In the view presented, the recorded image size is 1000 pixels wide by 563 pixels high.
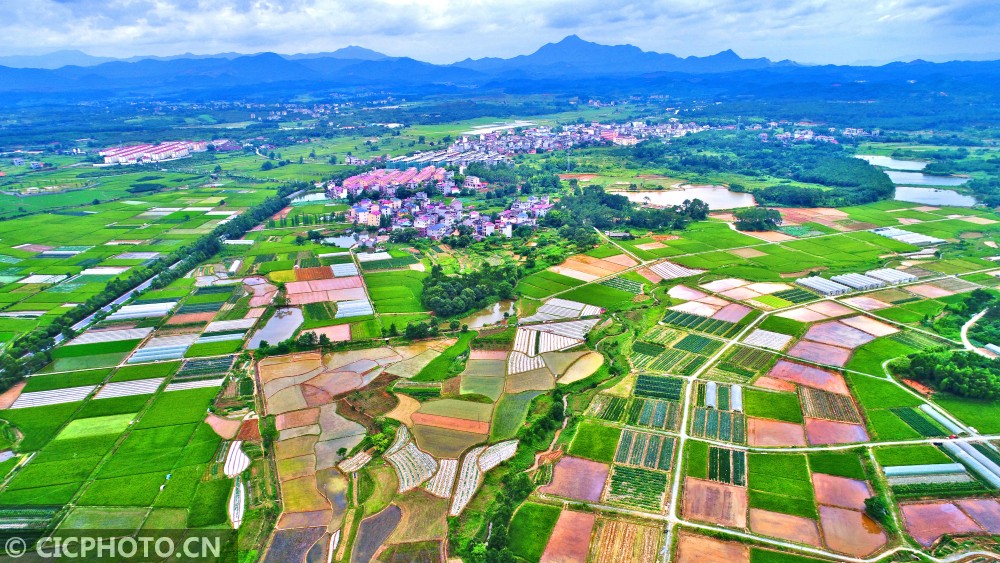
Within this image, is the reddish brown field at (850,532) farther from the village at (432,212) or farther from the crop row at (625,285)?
the village at (432,212)

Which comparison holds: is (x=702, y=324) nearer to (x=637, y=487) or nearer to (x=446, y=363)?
(x=446, y=363)

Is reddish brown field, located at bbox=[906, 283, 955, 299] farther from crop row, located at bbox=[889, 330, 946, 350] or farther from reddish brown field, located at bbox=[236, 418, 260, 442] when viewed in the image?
Result: reddish brown field, located at bbox=[236, 418, 260, 442]

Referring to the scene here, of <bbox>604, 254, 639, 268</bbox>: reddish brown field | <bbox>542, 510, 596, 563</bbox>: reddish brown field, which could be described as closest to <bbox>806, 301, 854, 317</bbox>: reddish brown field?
<bbox>604, 254, 639, 268</bbox>: reddish brown field

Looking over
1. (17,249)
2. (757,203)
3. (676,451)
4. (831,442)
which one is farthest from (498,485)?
(757,203)

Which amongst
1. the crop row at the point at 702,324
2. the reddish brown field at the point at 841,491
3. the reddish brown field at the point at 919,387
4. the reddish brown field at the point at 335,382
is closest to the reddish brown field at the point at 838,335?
the reddish brown field at the point at 919,387

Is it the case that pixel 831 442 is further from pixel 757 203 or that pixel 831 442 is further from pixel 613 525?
pixel 757 203
